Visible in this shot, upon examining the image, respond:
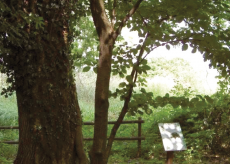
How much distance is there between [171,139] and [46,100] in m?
2.21

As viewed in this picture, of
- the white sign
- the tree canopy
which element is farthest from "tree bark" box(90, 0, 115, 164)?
the white sign

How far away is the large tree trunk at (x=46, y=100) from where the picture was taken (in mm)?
2494

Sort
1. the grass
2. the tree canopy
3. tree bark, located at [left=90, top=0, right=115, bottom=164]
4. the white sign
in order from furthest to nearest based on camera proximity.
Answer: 1. the grass
2. the white sign
3. the tree canopy
4. tree bark, located at [left=90, top=0, right=115, bottom=164]

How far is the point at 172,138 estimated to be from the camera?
4.09 meters

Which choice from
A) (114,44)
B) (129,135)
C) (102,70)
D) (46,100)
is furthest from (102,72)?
(129,135)

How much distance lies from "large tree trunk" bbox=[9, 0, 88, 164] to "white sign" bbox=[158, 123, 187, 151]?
179cm

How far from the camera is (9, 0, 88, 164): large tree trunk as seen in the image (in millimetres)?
2494

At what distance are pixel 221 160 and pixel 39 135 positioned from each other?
15.2ft

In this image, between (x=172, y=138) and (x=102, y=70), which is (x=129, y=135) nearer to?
(x=172, y=138)

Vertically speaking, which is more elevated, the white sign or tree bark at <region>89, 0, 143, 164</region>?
tree bark at <region>89, 0, 143, 164</region>

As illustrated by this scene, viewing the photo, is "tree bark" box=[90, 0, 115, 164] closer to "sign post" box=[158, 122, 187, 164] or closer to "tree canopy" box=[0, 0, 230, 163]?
"tree canopy" box=[0, 0, 230, 163]

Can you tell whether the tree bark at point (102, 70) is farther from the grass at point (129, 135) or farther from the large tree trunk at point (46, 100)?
the grass at point (129, 135)

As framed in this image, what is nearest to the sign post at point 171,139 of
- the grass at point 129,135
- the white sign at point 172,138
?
the white sign at point 172,138

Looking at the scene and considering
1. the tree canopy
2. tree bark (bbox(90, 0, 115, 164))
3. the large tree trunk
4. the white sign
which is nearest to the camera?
tree bark (bbox(90, 0, 115, 164))
